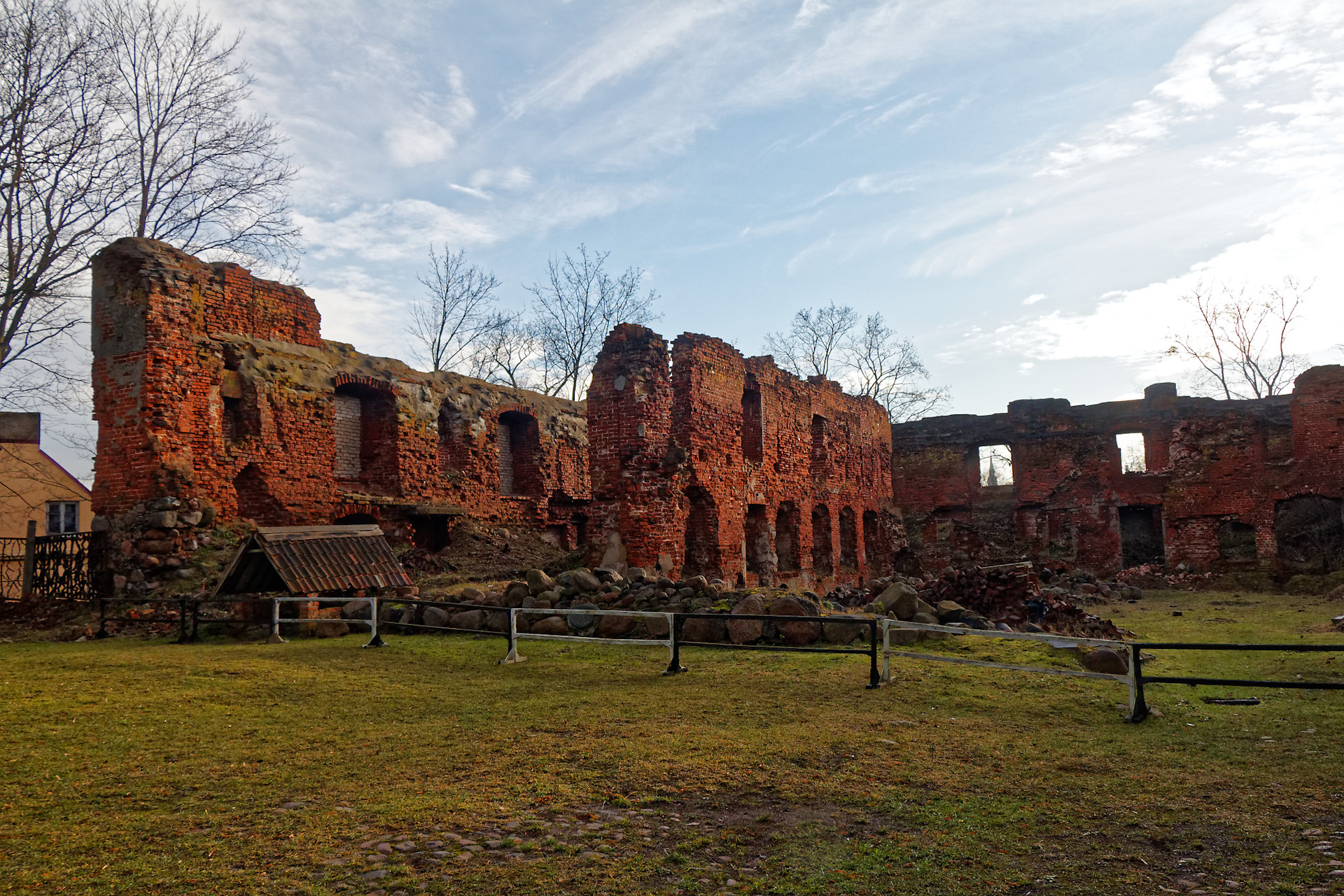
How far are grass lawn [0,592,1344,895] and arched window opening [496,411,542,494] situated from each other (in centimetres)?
1262

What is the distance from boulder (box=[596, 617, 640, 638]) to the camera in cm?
1032

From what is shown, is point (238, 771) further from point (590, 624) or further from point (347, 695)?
point (590, 624)

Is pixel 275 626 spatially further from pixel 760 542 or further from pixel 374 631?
pixel 760 542

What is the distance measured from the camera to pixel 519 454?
21.4 m

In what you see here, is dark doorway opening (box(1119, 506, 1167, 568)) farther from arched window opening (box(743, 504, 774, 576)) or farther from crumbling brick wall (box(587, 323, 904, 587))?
arched window opening (box(743, 504, 774, 576))

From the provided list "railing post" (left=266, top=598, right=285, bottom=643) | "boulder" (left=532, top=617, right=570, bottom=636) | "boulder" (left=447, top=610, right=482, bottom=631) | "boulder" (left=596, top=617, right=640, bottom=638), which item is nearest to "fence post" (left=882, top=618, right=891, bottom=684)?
"boulder" (left=596, top=617, right=640, bottom=638)

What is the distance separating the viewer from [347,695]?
7.32m

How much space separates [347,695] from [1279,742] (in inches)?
280

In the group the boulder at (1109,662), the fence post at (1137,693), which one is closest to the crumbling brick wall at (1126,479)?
the boulder at (1109,662)

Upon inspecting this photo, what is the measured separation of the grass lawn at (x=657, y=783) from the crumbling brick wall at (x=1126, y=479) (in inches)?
713

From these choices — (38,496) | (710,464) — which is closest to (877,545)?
(710,464)

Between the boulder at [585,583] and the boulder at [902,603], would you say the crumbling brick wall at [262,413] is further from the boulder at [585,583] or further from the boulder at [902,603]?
the boulder at [902,603]

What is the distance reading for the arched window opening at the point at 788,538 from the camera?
20.4 metres

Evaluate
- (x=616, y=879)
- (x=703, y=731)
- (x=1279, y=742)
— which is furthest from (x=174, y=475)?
(x=1279, y=742)
